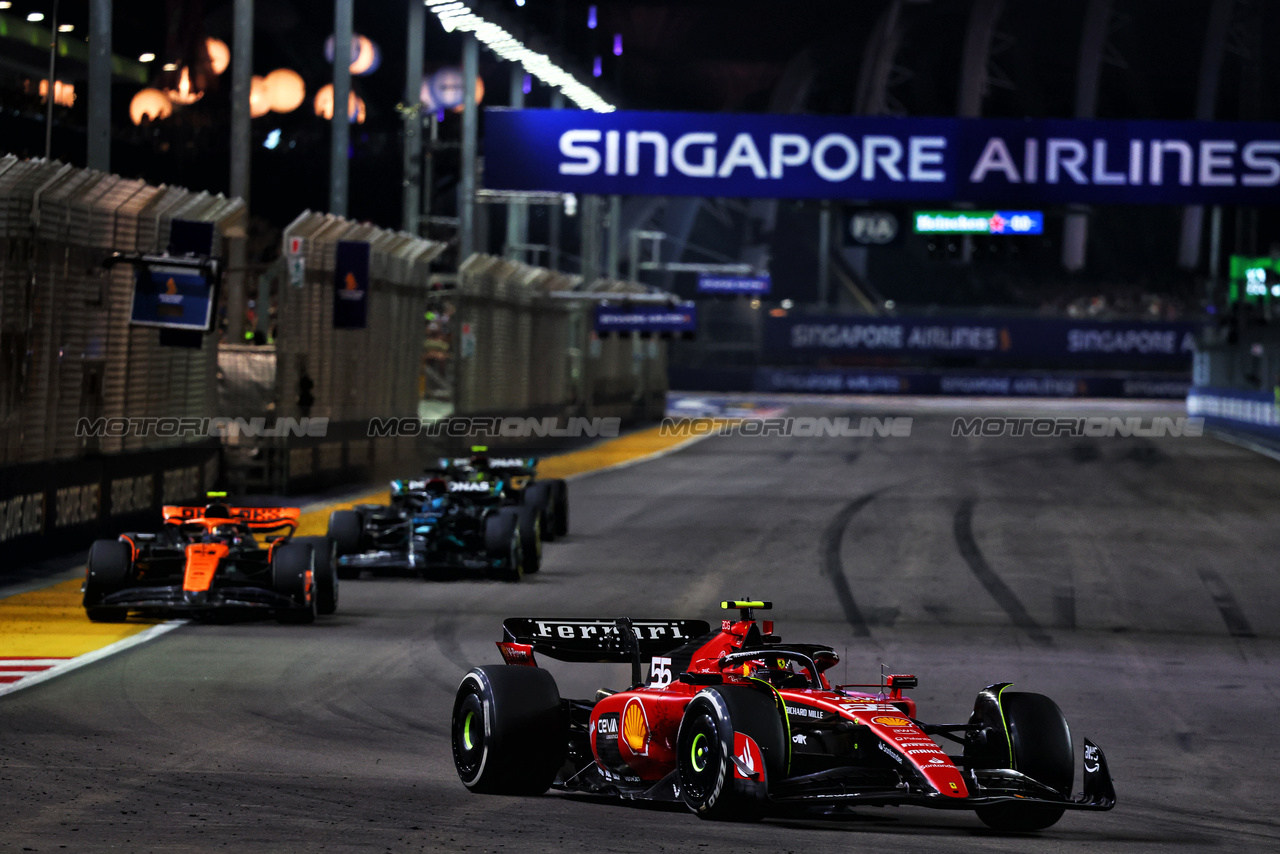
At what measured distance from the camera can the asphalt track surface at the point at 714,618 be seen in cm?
721

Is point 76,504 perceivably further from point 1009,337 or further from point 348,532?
point 1009,337

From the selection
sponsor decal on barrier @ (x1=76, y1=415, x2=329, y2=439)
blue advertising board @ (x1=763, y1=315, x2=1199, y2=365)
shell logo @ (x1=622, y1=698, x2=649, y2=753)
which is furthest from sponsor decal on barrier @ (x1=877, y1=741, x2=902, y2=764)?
blue advertising board @ (x1=763, y1=315, x2=1199, y2=365)

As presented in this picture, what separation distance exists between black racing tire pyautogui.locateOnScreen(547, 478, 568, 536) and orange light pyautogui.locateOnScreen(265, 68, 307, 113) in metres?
40.8

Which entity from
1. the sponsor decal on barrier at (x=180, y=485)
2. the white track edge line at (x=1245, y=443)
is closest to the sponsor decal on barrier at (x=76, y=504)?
the sponsor decal on barrier at (x=180, y=485)

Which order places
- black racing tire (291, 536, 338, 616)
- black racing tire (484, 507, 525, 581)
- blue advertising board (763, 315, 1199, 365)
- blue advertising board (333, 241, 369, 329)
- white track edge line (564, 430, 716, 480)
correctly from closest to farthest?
black racing tire (291, 536, 338, 616) < black racing tire (484, 507, 525, 581) < blue advertising board (333, 241, 369, 329) < white track edge line (564, 430, 716, 480) < blue advertising board (763, 315, 1199, 365)

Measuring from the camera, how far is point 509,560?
1669 centimetres

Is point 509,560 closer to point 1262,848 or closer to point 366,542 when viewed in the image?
point 366,542

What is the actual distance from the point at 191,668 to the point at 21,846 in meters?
5.02

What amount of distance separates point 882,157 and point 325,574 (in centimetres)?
2124

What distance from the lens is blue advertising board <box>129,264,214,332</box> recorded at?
19312 mm

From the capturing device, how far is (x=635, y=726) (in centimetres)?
786

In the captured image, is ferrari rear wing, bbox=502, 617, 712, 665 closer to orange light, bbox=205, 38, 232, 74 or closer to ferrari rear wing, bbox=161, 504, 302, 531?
ferrari rear wing, bbox=161, 504, 302, 531

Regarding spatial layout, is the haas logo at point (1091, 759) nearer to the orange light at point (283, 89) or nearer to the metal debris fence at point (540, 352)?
the metal debris fence at point (540, 352)

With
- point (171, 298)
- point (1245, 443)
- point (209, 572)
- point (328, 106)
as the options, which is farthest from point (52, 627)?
point (328, 106)
